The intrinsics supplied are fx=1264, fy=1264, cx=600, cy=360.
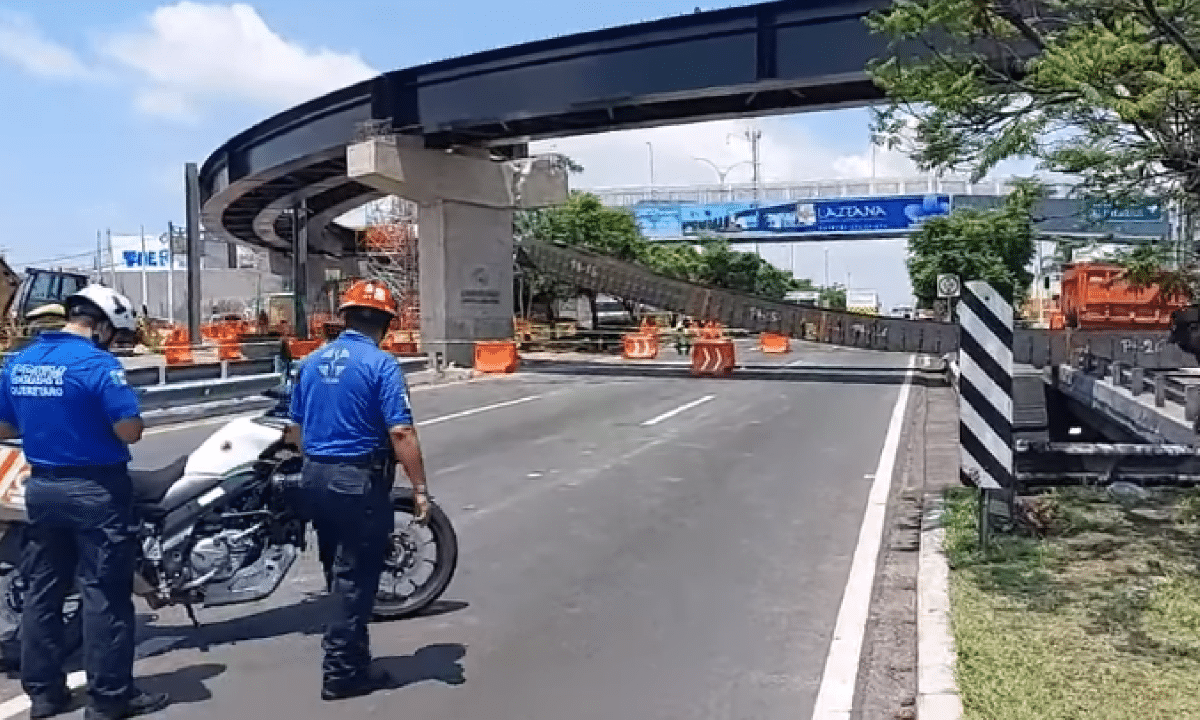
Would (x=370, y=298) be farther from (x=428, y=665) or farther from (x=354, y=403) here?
(x=428, y=665)

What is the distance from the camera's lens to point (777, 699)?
5520 mm

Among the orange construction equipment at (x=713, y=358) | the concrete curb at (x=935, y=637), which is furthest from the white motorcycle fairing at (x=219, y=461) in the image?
the orange construction equipment at (x=713, y=358)

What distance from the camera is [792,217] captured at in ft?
264

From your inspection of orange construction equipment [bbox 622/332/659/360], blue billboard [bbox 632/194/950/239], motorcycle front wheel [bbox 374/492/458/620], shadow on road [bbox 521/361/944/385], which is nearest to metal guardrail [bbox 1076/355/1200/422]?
motorcycle front wheel [bbox 374/492/458/620]

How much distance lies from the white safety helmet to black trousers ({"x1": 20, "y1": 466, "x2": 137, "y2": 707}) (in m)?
0.63

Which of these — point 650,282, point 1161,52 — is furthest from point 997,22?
point 650,282

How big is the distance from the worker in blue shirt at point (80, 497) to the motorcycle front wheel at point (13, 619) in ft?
1.40

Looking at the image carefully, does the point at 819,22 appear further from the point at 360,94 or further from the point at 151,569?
the point at 151,569

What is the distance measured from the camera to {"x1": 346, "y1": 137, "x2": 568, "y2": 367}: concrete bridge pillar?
32938mm

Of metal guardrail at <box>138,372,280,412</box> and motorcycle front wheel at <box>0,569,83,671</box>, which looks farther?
metal guardrail at <box>138,372,280,412</box>

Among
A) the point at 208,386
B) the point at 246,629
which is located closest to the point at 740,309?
the point at 208,386

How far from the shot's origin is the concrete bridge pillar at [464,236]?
108 feet

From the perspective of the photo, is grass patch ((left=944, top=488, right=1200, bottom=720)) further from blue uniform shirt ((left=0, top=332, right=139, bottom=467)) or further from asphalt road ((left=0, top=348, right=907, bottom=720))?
blue uniform shirt ((left=0, top=332, right=139, bottom=467))

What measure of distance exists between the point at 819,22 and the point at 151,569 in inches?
840
